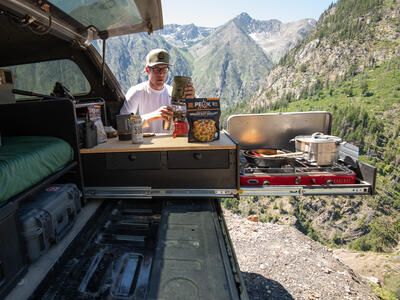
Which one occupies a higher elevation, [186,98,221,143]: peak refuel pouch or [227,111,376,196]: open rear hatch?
[186,98,221,143]: peak refuel pouch

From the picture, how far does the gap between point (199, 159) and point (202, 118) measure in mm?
349

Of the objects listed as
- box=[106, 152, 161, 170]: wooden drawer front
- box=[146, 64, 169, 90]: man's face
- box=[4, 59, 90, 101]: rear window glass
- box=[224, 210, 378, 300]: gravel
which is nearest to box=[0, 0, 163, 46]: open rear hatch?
box=[146, 64, 169, 90]: man's face

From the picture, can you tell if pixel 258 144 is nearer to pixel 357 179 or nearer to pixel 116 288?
pixel 357 179

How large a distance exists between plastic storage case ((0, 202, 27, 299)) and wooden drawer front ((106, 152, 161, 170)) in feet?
3.14

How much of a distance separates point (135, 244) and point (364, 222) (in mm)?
76074

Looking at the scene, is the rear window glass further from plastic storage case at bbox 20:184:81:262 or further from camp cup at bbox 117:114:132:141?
plastic storage case at bbox 20:184:81:262

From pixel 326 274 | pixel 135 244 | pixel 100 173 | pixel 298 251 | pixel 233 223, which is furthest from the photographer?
pixel 233 223

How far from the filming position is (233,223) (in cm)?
983

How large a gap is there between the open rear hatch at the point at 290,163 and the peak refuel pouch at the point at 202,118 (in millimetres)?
360

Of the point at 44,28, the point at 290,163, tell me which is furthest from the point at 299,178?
the point at 44,28

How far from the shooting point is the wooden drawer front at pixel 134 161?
2.26 m

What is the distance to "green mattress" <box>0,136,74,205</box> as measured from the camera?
149 centimetres

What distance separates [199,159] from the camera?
7.33 ft

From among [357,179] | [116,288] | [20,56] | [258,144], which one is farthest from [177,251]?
[20,56]
